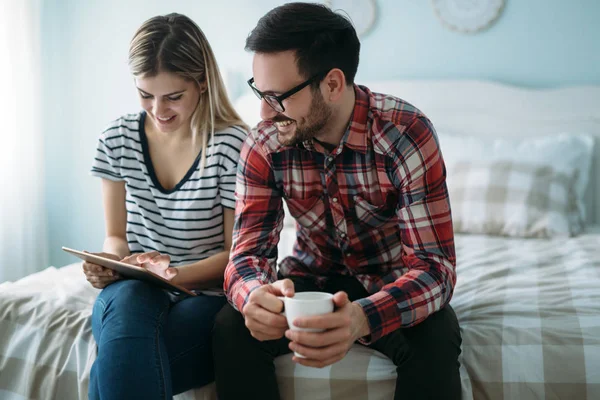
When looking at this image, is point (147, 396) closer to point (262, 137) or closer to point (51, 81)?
point (262, 137)

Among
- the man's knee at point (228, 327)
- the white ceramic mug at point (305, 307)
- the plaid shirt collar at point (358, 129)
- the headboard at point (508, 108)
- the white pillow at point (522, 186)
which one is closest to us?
the white ceramic mug at point (305, 307)

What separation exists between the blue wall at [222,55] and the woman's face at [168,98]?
5.01ft

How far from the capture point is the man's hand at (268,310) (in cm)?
105

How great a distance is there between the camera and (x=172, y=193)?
1544 millimetres

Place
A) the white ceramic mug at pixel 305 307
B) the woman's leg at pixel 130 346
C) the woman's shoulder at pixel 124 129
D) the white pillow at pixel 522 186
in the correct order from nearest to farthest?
the white ceramic mug at pixel 305 307 < the woman's leg at pixel 130 346 < the woman's shoulder at pixel 124 129 < the white pillow at pixel 522 186

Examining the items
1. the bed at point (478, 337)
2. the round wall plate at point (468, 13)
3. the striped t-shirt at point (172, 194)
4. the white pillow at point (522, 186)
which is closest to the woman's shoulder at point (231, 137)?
the striped t-shirt at point (172, 194)

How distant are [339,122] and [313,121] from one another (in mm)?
76

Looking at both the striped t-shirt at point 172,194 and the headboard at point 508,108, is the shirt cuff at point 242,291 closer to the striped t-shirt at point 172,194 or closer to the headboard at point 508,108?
the striped t-shirt at point 172,194

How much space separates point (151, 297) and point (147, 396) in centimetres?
26

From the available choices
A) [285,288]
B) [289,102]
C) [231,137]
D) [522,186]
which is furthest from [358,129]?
[522,186]

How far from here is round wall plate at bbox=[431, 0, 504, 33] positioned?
107 inches

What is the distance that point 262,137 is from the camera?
55.1 inches

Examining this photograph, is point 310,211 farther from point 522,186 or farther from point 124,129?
point 522,186

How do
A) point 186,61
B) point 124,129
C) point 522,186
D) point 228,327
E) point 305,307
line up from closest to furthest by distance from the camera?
point 305,307
point 228,327
point 186,61
point 124,129
point 522,186
